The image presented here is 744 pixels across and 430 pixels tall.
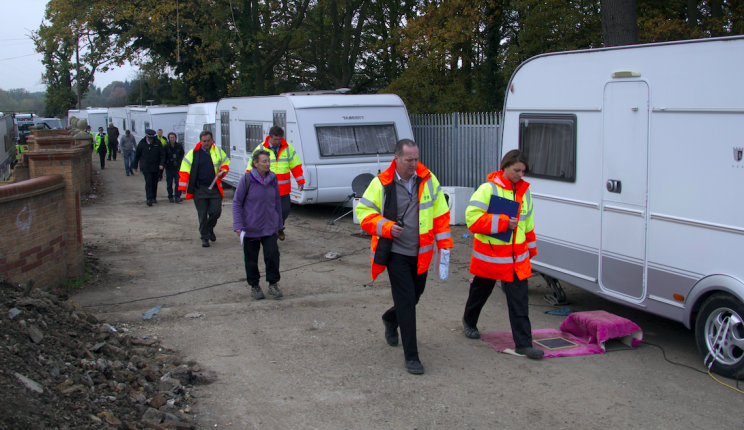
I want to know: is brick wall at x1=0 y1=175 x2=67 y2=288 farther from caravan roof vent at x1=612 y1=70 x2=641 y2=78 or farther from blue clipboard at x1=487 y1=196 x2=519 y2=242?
caravan roof vent at x1=612 y1=70 x2=641 y2=78

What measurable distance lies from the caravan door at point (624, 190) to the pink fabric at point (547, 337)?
1.95 feet

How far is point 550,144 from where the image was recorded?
6734 millimetres

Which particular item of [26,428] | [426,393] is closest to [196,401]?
[26,428]

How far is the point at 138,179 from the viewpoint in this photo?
69.9 feet

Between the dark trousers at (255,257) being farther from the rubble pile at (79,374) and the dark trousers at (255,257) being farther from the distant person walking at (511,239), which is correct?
the distant person walking at (511,239)

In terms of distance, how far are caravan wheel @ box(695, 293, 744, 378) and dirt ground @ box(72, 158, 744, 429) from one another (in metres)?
0.18

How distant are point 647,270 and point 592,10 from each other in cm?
1337

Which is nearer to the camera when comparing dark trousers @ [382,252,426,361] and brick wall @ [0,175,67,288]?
dark trousers @ [382,252,426,361]

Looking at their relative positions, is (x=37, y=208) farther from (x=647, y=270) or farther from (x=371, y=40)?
(x=371, y=40)

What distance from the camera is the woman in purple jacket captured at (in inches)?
275

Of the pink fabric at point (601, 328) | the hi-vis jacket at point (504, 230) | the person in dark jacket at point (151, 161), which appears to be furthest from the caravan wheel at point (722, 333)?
the person in dark jacket at point (151, 161)

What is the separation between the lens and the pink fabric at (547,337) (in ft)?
18.1

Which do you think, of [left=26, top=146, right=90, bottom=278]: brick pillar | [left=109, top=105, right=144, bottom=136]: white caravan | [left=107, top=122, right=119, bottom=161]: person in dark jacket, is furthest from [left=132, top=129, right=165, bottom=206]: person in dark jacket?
[left=109, top=105, right=144, bottom=136]: white caravan

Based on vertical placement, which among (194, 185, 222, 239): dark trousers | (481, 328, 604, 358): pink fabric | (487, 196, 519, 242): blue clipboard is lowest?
(481, 328, 604, 358): pink fabric
